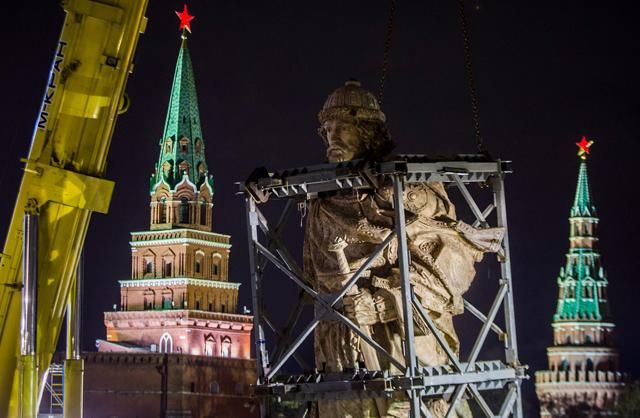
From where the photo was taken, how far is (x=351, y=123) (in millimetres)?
18109

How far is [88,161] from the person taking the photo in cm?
1881

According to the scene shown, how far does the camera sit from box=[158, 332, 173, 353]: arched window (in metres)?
114

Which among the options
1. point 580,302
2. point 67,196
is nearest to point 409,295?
point 67,196

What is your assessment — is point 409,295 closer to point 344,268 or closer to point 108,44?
point 344,268

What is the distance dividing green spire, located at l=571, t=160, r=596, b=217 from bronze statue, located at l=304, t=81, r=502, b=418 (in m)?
93.3

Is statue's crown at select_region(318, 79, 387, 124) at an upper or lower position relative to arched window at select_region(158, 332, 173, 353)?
lower

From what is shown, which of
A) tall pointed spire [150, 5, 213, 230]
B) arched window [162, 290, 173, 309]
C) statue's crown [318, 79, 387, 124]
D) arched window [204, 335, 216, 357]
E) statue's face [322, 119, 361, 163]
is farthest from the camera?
tall pointed spire [150, 5, 213, 230]

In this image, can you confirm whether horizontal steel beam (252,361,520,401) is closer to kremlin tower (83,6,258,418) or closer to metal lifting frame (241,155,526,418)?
metal lifting frame (241,155,526,418)

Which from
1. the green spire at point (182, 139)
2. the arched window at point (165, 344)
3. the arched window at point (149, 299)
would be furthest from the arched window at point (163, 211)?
the arched window at point (165, 344)

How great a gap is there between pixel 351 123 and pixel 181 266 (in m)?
99.5

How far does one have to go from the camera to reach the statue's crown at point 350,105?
18.0 meters

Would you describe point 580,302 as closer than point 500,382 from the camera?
No

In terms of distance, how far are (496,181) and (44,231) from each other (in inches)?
241

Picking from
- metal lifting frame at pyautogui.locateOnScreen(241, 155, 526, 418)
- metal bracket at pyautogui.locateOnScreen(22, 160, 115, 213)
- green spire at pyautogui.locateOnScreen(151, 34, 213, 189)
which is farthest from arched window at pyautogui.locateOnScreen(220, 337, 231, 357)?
metal lifting frame at pyautogui.locateOnScreen(241, 155, 526, 418)
